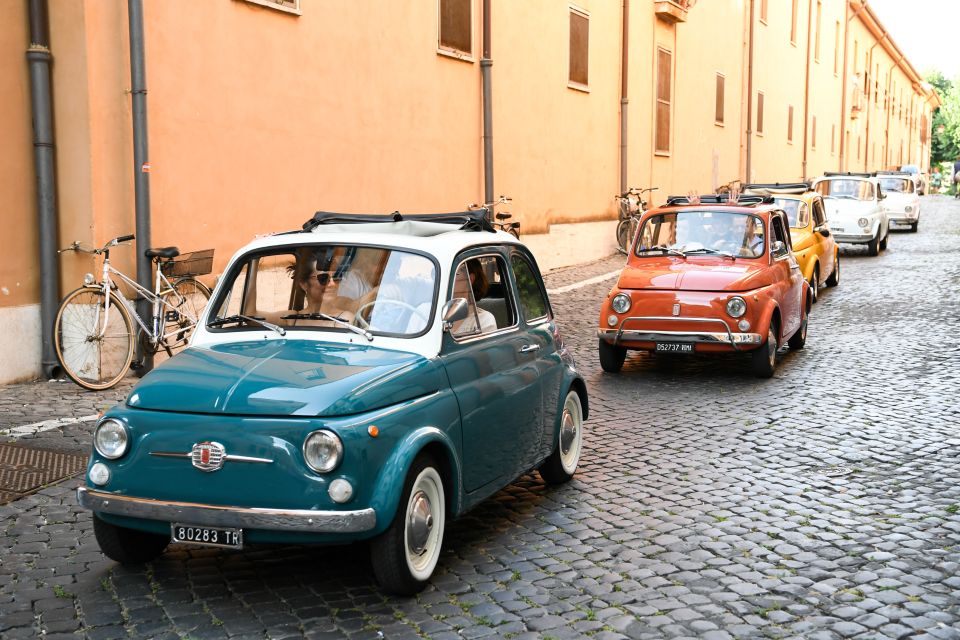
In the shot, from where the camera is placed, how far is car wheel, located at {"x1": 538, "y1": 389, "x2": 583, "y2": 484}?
639cm

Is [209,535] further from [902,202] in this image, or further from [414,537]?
[902,202]

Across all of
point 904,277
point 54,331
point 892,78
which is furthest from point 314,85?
point 892,78

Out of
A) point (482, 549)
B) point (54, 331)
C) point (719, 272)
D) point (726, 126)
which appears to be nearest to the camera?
point (482, 549)

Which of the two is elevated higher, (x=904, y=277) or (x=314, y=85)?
(x=314, y=85)

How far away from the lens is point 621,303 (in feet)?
33.3

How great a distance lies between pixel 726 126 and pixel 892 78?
41.6 metres

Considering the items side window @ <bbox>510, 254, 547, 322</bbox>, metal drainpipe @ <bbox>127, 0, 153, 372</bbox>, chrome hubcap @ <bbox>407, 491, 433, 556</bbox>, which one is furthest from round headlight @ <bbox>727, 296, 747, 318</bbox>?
chrome hubcap @ <bbox>407, 491, 433, 556</bbox>

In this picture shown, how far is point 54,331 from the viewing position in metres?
8.80

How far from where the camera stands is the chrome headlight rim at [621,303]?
1012 centimetres

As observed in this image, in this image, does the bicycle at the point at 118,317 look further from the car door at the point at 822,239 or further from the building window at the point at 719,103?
the building window at the point at 719,103

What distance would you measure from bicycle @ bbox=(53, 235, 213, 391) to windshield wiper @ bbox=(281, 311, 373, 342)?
4.29 meters

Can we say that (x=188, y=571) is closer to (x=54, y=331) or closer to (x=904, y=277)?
(x=54, y=331)

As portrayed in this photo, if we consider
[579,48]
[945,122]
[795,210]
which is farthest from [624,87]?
[945,122]

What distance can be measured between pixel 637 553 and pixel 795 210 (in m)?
11.5
